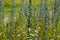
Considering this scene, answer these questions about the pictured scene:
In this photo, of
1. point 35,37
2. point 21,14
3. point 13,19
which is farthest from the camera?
point 21,14

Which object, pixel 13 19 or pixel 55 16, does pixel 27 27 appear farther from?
pixel 55 16

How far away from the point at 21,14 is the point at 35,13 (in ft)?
1.09

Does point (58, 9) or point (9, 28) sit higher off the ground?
point (58, 9)

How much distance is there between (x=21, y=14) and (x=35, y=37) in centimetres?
73

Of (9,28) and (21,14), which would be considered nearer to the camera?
(9,28)

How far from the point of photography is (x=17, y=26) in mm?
4270

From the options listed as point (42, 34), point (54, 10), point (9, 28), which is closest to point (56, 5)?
point (54, 10)

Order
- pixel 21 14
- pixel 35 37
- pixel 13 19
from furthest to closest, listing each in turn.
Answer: pixel 21 14, pixel 13 19, pixel 35 37

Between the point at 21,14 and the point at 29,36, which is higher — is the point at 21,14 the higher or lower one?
the higher one

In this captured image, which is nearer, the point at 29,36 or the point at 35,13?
the point at 29,36

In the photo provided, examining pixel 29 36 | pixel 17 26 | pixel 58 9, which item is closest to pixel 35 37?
pixel 29 36

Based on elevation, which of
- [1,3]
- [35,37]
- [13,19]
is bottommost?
[35,37]

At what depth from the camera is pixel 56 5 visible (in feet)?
14.0

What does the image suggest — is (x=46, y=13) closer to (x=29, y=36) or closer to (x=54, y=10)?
(x=54, y=10)
